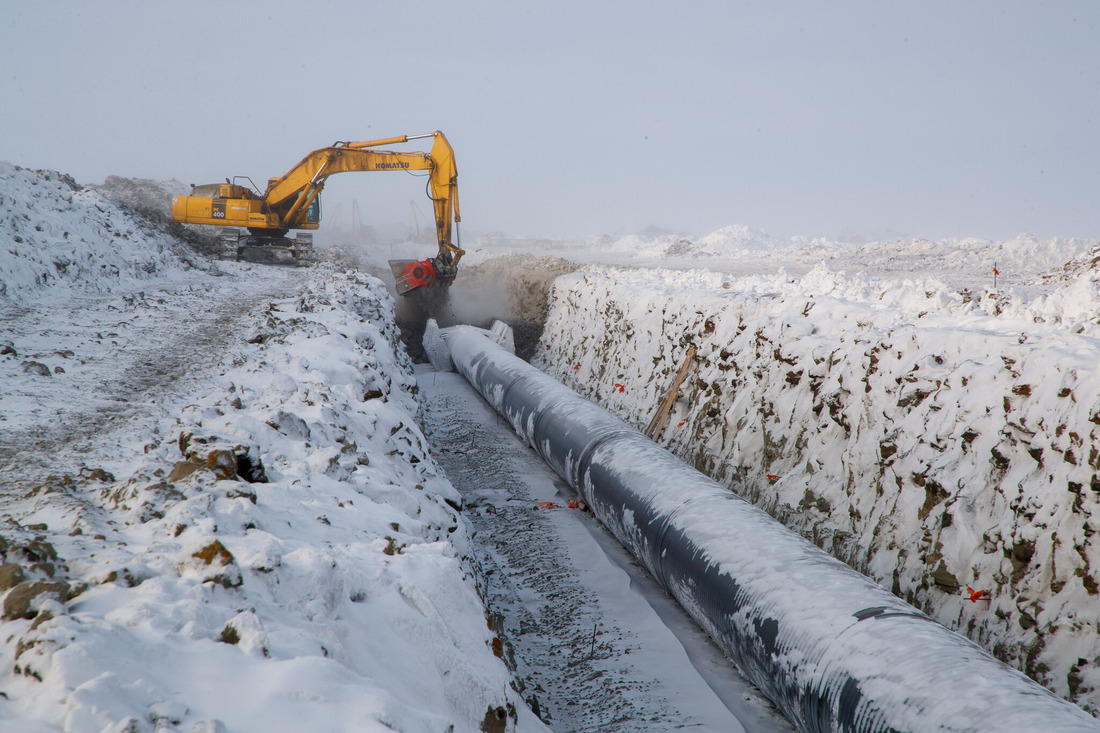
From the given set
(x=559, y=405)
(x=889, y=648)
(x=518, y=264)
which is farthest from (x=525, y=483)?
(x=518, y=264)

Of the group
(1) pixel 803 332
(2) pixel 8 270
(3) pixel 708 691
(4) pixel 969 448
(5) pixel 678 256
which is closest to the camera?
(3) pixel 708 691

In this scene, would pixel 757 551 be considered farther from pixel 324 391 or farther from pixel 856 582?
pixel 324 391

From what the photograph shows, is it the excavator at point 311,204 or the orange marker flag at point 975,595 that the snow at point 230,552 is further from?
the excavator at point 311,204

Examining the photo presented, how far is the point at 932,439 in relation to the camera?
4191 mm

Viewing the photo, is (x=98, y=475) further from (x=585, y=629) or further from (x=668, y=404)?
(x=668, y=404)

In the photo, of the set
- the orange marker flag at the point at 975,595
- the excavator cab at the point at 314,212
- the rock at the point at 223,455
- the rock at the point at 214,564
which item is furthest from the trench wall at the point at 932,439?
the excavator cab at the point at 314,212

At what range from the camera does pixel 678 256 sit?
29.8 m

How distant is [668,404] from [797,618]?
4153 mm

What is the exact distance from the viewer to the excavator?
14102 mm

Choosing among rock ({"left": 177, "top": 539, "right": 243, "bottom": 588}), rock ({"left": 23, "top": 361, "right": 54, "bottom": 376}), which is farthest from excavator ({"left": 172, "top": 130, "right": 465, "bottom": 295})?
rock ({"left": 177, "top": 539, "right": 243, "bottom": 588})

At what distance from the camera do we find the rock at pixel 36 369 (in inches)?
199

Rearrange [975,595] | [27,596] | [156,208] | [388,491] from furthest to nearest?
[156,208]
[388,491]
[975,595]
[27,596]

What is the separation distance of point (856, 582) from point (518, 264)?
15.6 metres

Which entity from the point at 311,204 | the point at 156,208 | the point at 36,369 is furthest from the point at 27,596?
the point at 156,208
